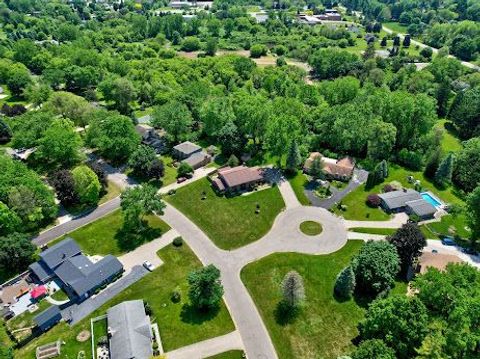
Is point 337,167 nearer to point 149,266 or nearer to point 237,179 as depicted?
point 237,179

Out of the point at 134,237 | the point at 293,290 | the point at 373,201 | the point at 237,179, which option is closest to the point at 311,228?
the point at 373,201

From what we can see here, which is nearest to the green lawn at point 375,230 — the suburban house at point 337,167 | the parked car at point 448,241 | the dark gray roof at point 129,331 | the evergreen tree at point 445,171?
the parked car at point 448,241

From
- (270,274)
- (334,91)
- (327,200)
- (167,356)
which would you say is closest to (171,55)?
(334,91)

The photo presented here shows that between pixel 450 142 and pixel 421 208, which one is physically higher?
pixel 421 208

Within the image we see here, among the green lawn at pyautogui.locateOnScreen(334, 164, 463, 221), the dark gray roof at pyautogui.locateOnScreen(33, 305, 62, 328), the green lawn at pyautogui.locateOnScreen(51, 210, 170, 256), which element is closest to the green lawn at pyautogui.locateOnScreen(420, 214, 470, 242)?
the green lawn at pyautogui.locateOnScreen(334, 164, 463, 221)

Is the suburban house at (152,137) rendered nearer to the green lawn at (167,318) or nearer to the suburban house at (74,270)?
the suburban house at (74,270)
